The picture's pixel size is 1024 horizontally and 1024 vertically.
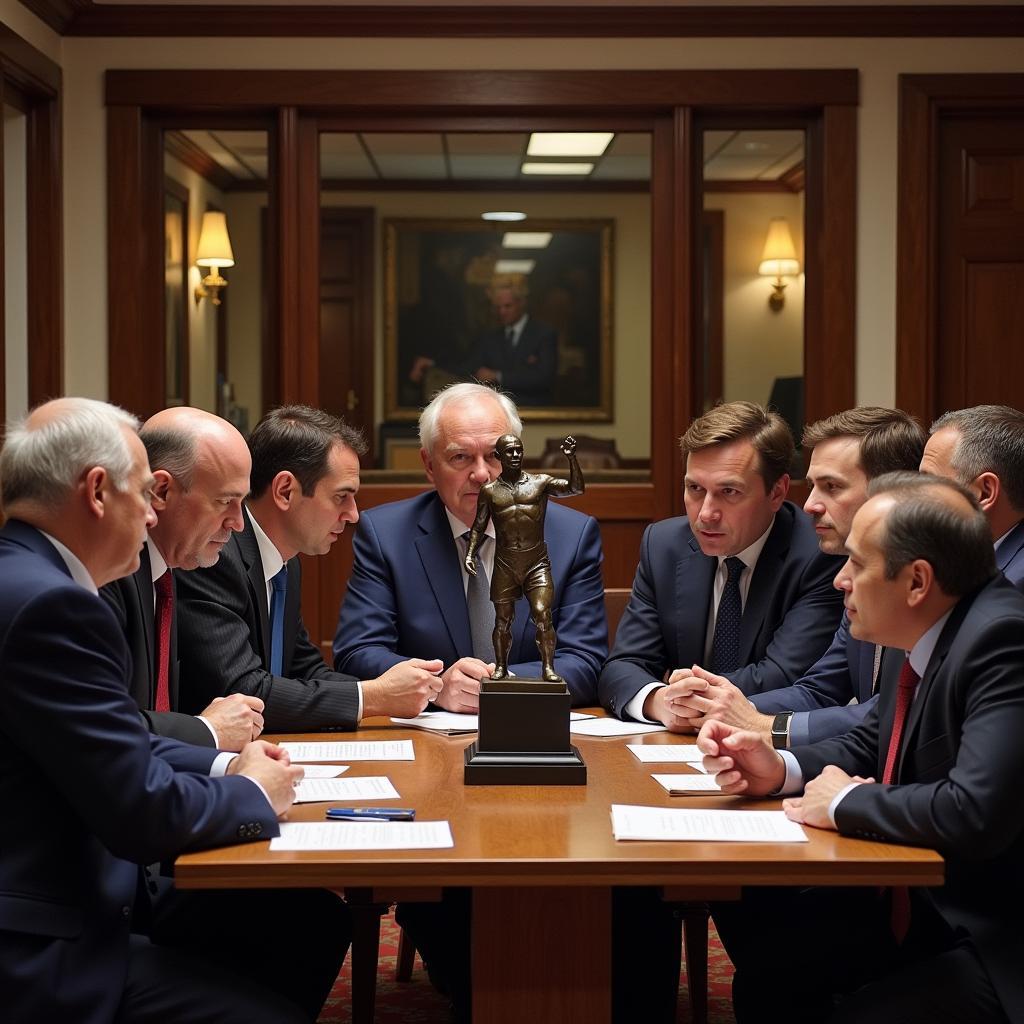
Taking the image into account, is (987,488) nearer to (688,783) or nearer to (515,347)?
(688,783)

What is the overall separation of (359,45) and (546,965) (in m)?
4.55

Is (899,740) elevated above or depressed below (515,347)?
below

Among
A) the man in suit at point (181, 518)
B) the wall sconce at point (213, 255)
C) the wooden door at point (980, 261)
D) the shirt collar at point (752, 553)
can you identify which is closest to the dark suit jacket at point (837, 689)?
the shirt collar at point (752, 553)

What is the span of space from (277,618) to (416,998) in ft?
3.25

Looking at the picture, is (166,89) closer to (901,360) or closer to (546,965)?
(901,360)

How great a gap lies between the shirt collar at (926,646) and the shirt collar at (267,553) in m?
1.61

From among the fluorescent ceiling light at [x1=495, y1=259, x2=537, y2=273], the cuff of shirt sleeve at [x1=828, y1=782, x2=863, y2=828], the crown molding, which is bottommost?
the cuff of shirt sleeve at [x1=828, y1=782, x2=863, y2=828]

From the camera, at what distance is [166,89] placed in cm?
571

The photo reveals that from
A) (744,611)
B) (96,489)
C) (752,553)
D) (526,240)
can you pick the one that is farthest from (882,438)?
(526,240)

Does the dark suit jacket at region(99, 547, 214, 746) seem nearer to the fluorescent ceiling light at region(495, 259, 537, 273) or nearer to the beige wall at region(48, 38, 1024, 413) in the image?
the beige wall at region(48, 38, 1024, 413)

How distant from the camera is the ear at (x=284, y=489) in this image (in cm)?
331

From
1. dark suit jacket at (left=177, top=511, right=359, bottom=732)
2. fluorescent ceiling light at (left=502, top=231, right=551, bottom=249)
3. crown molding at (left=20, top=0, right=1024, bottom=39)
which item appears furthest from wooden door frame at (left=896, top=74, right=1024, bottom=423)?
dark suit jacket at (left=177, top=511, right=359, bottom=732)

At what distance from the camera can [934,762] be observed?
7.07 ft

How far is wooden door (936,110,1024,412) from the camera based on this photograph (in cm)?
590
